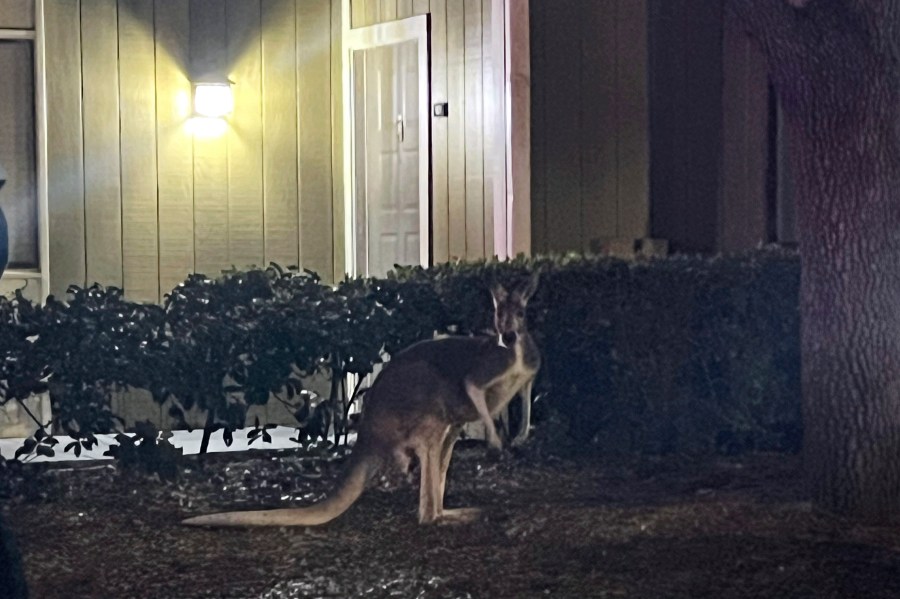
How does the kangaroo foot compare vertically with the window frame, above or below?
below

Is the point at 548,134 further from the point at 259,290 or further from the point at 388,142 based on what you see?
the point at 259,290

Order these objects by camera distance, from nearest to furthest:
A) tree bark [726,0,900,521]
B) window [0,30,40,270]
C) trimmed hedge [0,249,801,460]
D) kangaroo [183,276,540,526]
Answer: tree bark [726,0,900,521] < kangaroo [183,276,540,526] < trimmed hedge [0,249,801,460] < window [0,30,40,270]

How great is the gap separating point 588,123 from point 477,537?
4155 millimetres

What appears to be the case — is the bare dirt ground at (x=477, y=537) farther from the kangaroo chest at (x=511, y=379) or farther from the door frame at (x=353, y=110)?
the door frame at (x=353, y=110)

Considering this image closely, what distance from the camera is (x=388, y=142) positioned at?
34.8ft

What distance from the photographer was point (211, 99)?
10.4 meters

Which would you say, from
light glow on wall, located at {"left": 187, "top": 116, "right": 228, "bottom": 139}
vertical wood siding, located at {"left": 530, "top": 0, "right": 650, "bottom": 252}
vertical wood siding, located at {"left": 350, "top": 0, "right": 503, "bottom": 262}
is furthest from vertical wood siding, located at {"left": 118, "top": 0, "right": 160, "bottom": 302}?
vertical wood siding, located at {"left": 530, "top": 0, "right": 650, "bottom": 252}

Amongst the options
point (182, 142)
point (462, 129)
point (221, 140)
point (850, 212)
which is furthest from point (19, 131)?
point (850, 212)

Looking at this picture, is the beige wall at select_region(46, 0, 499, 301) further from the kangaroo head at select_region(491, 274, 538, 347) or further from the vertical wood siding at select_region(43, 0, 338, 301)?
the kangaroo head at select_region(491, 274, 538, 347)

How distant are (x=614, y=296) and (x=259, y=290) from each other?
206cm

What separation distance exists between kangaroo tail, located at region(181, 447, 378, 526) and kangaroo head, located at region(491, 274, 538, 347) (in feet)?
2.78

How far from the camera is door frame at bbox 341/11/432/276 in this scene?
Answer: 10.3 metres

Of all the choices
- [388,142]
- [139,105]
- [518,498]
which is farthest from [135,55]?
[518,498]

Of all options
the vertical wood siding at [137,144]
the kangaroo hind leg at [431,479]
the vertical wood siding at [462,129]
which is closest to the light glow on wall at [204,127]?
the vertical wood siding at [137,144]
